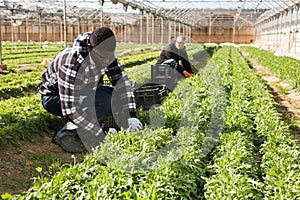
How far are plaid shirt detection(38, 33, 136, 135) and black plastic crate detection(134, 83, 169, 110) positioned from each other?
1.94m

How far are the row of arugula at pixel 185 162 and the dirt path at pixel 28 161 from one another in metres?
0.28

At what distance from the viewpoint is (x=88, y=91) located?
5531 millimetres

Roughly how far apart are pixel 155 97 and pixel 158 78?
1062mm

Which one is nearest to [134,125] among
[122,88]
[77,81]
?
[122,88]

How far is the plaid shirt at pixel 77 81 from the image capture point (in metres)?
4.88

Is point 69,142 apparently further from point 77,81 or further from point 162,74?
point 162,74

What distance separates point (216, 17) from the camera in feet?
190

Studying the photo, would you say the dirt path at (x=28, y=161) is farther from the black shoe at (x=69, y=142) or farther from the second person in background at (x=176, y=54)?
the second person in background at (x=176, y=54)

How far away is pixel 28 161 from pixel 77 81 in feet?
4.74

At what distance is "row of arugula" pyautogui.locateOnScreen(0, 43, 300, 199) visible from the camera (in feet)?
11.3

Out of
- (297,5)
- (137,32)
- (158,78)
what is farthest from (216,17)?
(158,78)

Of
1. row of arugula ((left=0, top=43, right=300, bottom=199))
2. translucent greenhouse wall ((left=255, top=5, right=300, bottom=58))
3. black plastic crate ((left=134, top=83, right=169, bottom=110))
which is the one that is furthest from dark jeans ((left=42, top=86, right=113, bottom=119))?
translucent greenhouse wall ((left=255, top=5, right=300, bottom=58))

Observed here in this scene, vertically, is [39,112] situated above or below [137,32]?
below

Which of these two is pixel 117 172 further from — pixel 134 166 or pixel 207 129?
pixel 207 129
